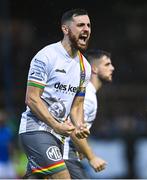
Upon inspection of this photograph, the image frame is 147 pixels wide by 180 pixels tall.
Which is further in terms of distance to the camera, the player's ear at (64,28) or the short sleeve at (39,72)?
the player's ear at (64,28)

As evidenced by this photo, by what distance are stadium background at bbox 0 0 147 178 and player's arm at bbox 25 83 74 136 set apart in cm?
636

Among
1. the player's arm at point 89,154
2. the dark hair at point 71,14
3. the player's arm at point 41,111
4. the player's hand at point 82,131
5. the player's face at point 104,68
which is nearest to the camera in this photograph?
the player's hand at point 82,131

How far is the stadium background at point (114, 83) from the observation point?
13.7 metres

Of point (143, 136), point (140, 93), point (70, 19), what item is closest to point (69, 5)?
point (70, 19)

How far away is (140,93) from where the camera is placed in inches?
588

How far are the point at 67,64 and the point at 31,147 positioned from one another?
0.76 m

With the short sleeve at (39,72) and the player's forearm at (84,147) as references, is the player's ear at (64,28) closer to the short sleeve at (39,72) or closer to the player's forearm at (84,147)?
the short sleeve at (39,72)

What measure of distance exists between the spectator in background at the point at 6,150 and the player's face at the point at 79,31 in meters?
5.86

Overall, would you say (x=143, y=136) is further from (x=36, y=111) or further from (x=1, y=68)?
(x=36, y=111)

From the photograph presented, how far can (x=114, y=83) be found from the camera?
44.0 feet

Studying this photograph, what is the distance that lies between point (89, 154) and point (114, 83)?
6.19 meters

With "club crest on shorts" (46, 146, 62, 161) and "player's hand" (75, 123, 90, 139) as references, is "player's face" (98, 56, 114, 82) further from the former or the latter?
"player's hand" (75, 123, 90, 139)

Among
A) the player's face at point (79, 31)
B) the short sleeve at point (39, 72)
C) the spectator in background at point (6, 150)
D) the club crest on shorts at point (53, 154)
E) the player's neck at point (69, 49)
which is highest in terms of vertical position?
the player's face at point (79, 31)

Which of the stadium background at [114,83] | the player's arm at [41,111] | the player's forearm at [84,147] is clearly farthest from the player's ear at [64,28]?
the stadium background at [114,83]
